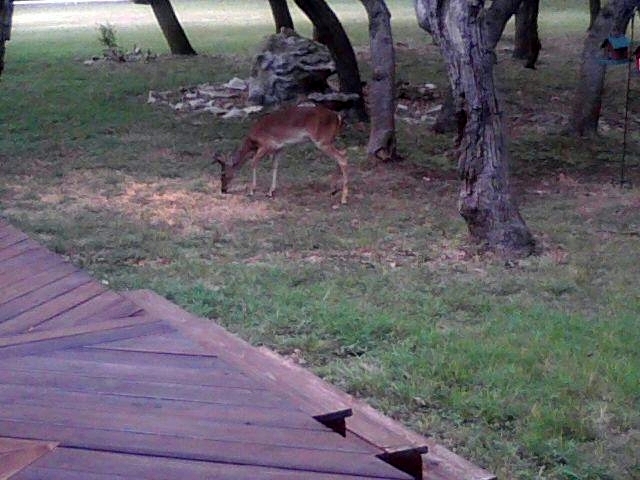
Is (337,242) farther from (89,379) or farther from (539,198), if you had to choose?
(89,379)

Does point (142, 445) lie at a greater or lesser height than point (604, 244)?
greater

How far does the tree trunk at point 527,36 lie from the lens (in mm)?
19359

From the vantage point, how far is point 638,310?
654 cm

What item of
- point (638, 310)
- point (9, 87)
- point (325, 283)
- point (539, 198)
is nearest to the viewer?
point (638, 310)

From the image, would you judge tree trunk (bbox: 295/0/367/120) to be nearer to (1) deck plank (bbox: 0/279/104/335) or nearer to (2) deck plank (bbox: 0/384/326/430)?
(1) deck plank (bbox: 0/279/104/335)

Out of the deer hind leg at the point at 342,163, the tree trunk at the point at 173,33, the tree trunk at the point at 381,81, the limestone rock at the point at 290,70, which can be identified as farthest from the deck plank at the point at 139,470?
the tree trunk at the point at 173,33

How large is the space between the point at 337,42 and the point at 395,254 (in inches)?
239

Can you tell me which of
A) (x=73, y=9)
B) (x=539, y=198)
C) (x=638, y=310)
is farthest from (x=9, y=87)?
(x=73, y=9)

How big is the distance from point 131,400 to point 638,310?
3.88 metres

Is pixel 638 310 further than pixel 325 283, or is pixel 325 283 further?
pixel 325 283

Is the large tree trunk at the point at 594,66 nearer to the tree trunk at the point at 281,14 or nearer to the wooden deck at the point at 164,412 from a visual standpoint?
the tree trunk at the point at 281,14

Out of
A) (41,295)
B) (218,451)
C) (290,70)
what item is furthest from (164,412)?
(290,70)

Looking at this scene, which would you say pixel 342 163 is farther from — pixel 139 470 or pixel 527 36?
pixel 527 36

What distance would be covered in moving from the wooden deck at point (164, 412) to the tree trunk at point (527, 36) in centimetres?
1546
